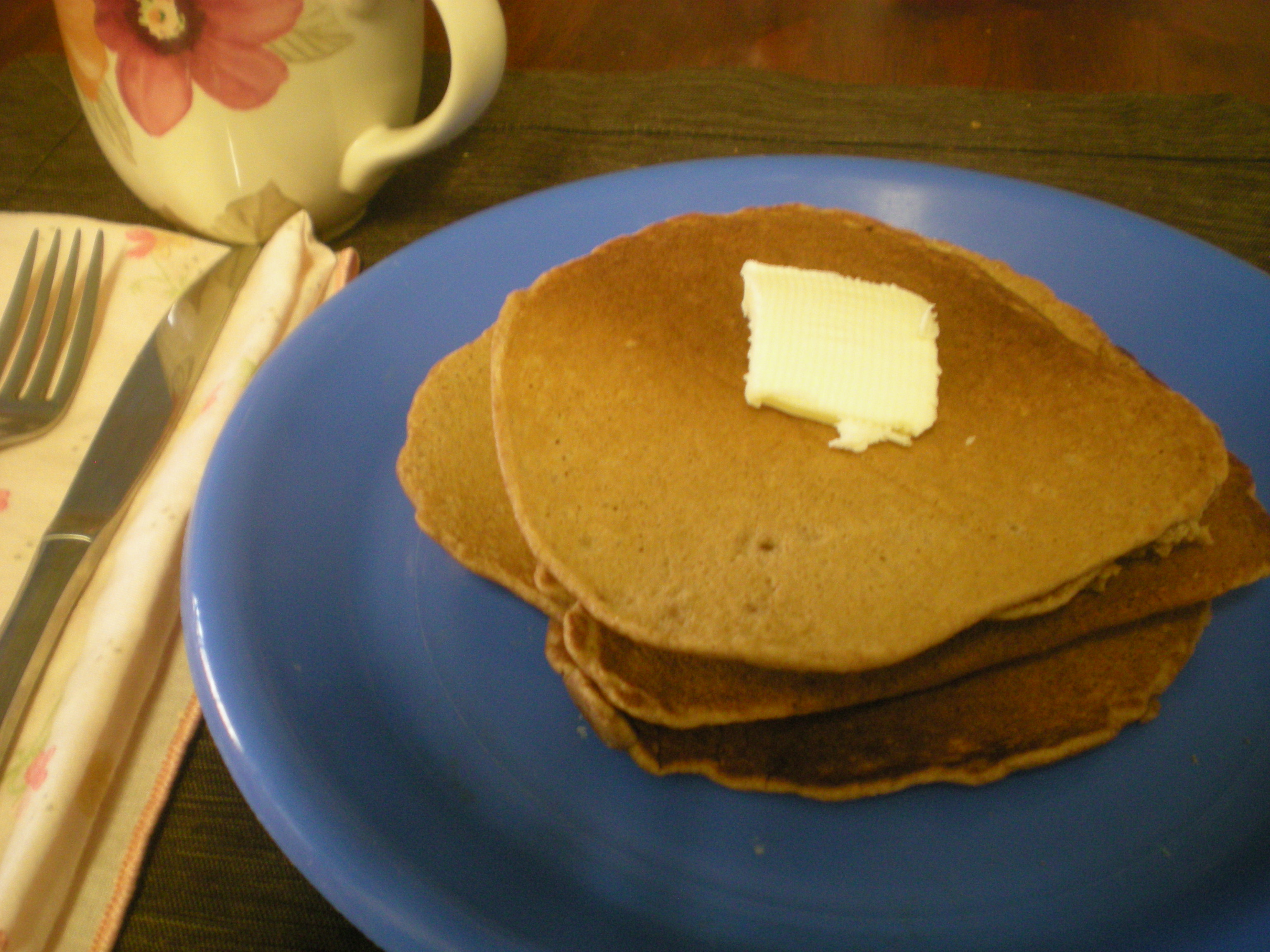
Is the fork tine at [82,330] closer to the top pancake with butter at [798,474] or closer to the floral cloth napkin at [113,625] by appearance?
the floral cloth napkin at [113,625]

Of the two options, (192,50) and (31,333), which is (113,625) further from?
(192,50)

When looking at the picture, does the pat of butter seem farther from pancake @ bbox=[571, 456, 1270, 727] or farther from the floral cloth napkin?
the floral cloth napkin

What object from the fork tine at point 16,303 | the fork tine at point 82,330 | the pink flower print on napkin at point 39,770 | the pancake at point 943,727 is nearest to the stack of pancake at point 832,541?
the pancake at point 943,727

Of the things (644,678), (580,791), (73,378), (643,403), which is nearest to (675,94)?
(643,403)

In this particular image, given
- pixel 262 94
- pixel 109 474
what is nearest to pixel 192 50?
pixel 262 94

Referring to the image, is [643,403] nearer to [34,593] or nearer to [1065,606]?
[1065,606]

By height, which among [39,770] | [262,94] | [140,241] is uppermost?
[262,94]
